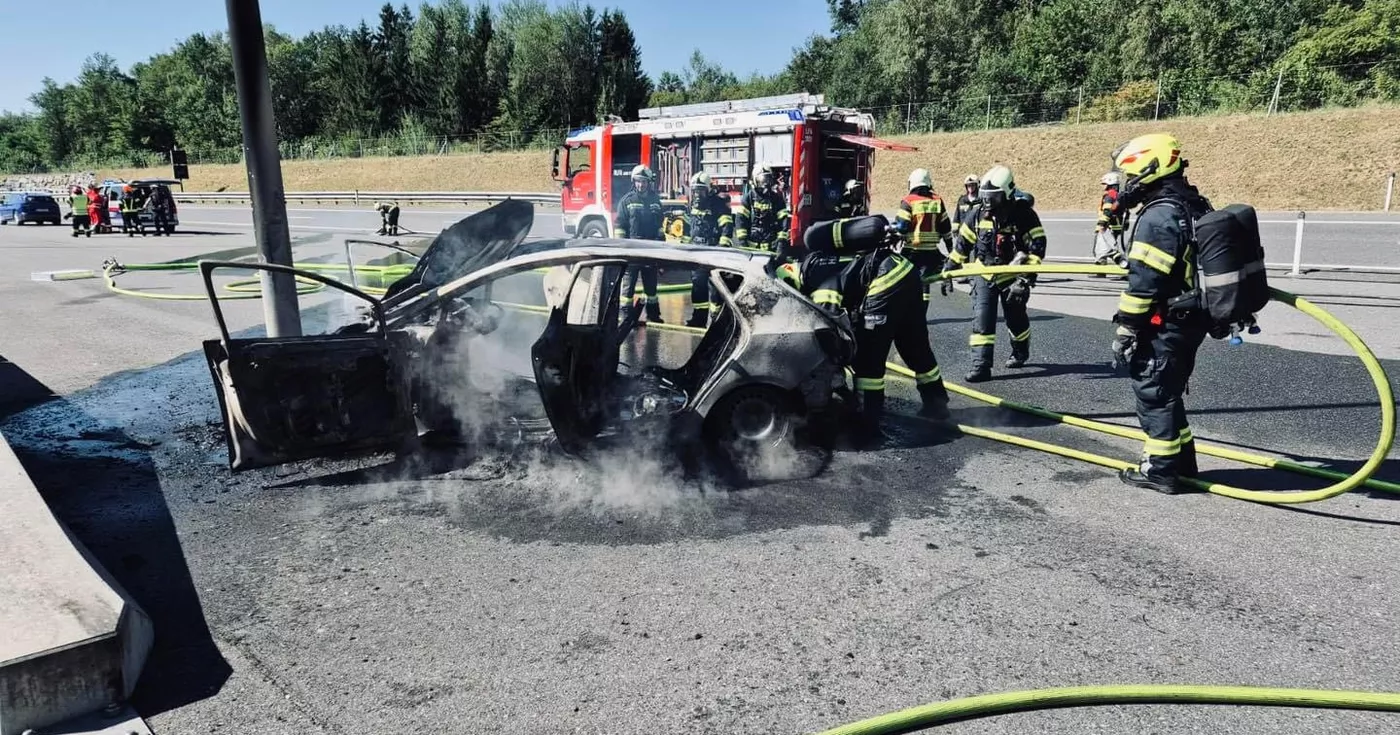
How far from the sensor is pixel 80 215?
23.9 m

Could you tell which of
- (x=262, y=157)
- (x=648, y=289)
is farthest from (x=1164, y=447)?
(x=262, y=157)

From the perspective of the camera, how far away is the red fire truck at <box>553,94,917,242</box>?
563 inches

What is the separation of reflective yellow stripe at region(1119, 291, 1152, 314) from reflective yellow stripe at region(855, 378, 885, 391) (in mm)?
1588

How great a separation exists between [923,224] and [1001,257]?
0.83 m

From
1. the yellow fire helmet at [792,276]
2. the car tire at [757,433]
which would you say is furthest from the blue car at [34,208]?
the car tire at [757,433]

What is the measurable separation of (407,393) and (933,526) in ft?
9.65

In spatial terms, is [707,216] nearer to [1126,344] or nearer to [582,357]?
[582,357]

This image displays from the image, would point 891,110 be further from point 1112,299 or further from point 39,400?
point 39,400

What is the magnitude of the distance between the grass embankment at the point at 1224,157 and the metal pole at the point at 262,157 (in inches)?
1065

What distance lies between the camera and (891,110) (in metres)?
38.7

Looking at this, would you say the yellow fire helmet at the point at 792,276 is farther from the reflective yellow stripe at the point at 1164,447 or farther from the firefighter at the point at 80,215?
the firefighter at the point at 80,215

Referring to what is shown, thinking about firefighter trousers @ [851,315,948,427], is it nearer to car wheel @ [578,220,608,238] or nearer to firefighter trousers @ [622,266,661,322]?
firefighter trousers @ [622,266,661,322]

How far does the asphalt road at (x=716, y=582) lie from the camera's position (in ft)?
9.38

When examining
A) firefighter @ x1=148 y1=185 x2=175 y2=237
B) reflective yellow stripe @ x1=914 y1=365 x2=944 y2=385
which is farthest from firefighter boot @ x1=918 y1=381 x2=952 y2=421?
firefighter @ x1=148 y1=185 x2=175 y2=237
